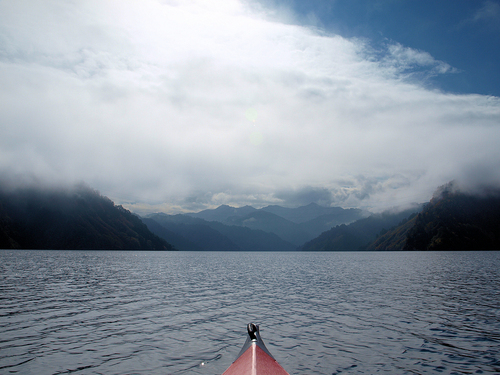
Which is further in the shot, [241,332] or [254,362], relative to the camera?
[241,332]

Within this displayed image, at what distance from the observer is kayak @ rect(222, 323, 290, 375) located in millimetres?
13734

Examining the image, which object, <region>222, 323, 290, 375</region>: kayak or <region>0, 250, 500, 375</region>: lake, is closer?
<region>222, 323, 290, 375</region>: kayak

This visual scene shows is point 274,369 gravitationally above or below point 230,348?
above

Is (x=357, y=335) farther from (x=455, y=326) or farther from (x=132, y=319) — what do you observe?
(x=132, y=319)

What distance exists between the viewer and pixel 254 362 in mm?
14109

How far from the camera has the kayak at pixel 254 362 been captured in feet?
45.1

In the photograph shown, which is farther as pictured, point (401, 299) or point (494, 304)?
point (401, 299)

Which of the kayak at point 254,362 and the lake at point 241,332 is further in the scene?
the lake at point 241,332

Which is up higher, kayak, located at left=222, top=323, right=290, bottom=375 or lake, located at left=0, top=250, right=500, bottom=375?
kayak, located at left=222, top=323, right=290, bottom=375

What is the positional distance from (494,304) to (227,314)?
31.9m

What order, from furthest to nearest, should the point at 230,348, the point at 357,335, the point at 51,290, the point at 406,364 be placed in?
1. the point at 51,290
2. the point at 357,335
3. the point at 230,348
4. the point at 406,364

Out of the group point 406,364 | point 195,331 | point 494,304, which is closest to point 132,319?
point 195,331

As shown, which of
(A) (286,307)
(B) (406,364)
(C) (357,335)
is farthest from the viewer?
(A) (286,307)

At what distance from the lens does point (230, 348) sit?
21.3m
